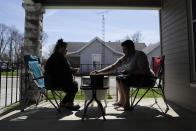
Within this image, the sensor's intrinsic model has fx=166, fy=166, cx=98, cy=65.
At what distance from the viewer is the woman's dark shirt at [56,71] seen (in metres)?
2.90

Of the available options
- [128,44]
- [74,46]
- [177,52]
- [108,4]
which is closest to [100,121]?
[128,44]

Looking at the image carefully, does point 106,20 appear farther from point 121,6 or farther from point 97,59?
point 121,6

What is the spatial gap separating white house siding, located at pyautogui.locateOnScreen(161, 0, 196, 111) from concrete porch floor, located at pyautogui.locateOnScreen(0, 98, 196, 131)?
446mm

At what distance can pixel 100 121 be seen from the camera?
234 centimetres

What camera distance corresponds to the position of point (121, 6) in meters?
4.11

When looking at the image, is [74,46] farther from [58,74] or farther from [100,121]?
[100,121]

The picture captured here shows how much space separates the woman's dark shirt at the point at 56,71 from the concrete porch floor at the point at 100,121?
21.0 inches

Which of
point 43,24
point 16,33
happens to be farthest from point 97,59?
point 16,33

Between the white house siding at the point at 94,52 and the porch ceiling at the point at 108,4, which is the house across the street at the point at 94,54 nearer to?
the white house siding at the point at 94,52

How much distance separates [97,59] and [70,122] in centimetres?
1484

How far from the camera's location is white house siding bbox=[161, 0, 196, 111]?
305 cm

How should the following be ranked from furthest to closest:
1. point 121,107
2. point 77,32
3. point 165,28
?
point 77,32 < point 165,28 < point 121,107

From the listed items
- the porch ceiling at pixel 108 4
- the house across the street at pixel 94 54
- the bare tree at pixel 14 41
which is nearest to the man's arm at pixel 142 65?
the porch ceiling at pixel 108 4

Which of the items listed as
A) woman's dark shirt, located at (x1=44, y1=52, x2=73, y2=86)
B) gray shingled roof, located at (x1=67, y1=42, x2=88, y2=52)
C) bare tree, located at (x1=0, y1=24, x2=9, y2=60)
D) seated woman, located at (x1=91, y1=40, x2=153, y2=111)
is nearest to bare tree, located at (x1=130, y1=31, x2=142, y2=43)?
gray shingled roof, located at (x1=67, y1=42, x2=88, y2=52)
